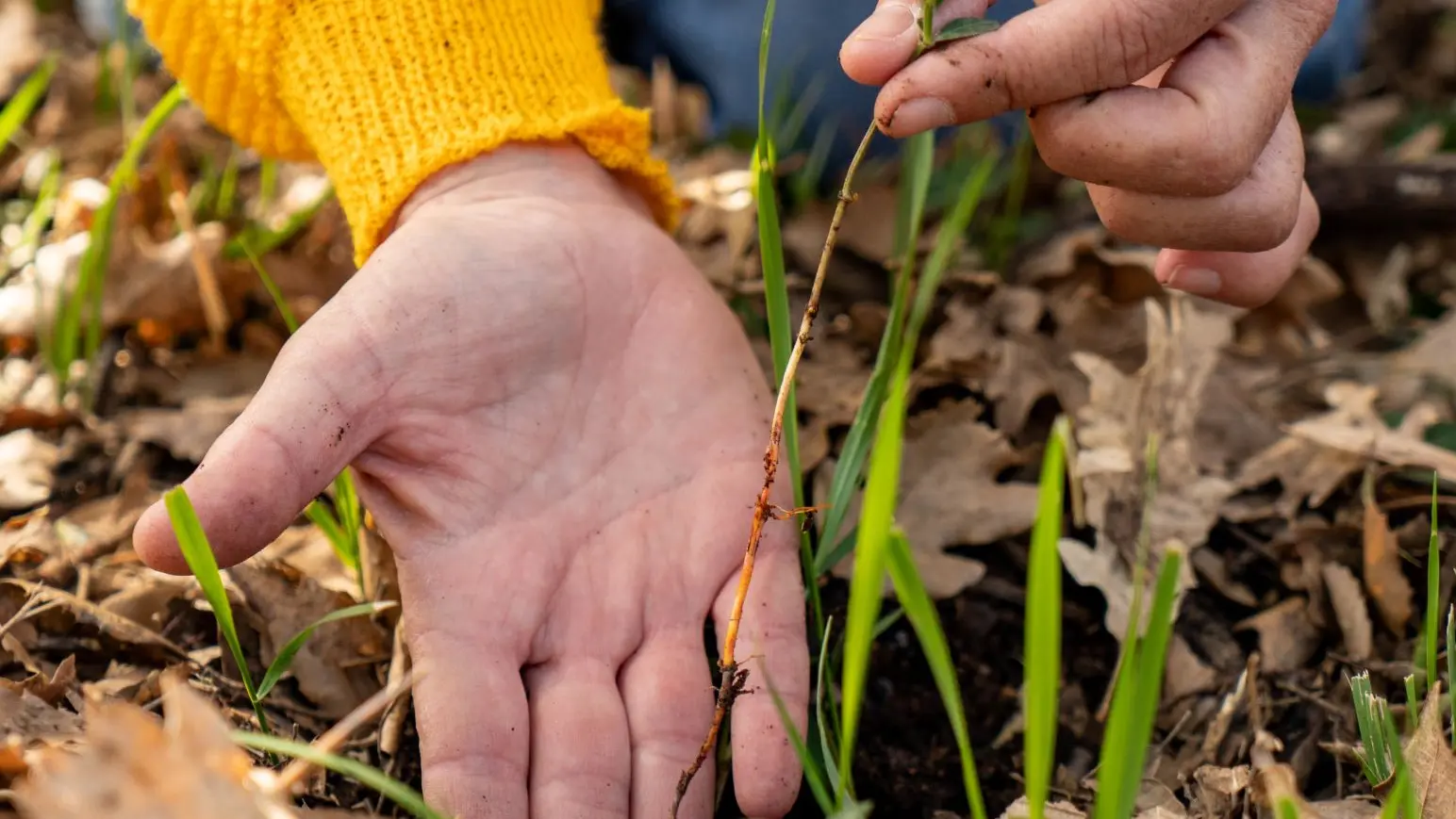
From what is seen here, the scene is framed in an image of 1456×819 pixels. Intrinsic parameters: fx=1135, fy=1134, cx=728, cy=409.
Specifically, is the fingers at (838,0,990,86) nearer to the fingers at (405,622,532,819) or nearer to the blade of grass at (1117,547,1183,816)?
the blade of grass at (1117,547,1183,816)

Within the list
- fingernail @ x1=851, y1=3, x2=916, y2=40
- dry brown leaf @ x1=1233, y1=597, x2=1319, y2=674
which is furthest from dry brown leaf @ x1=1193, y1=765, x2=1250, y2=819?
fingernail @ x1=851, y1=3, x2=916, y2=40

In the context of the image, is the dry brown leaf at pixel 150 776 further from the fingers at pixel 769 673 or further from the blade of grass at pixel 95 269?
the blade of grass at pixel 95 269

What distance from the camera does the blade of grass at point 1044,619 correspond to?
74cm

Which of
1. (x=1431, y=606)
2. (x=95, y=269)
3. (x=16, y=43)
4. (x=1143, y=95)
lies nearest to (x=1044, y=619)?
(x=1431, y=606)

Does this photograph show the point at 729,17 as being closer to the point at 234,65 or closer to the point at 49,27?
the point at 234,65

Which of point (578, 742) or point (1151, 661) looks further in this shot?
point (578, 742)

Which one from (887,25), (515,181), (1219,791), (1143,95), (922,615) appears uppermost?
(887,25)

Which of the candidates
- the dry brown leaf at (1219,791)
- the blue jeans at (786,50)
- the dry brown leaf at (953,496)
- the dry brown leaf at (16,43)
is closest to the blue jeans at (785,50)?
the blue jeans at (786,50)

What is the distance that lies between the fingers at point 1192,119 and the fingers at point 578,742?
73 cm

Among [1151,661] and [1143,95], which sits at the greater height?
[1143,95]

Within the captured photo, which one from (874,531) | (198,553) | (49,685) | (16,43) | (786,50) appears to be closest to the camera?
(874,531)

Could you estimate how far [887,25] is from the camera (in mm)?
1076

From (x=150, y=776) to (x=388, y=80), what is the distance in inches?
42.5

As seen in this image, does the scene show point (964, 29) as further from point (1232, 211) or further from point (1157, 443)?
point (1157, 443)
